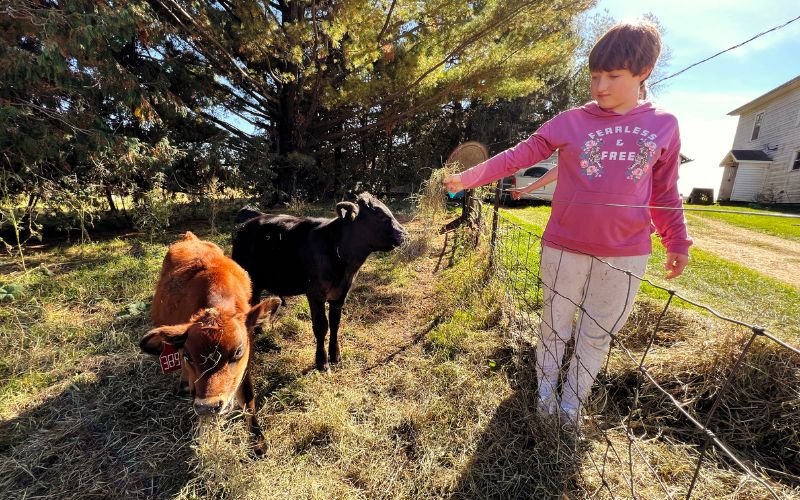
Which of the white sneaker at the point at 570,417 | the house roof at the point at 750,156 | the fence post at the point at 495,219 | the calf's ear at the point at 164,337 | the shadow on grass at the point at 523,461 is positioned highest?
the house roof at the point at 750,156

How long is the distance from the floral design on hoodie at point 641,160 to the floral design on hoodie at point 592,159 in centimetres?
15

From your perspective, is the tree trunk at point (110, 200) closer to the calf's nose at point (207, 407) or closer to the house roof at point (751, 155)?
the calf's nose at point (207, 407)

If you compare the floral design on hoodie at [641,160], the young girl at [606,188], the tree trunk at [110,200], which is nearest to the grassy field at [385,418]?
the young girl at [606,188]

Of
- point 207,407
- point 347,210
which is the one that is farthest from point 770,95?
point 207,407

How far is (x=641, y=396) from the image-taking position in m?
2.88

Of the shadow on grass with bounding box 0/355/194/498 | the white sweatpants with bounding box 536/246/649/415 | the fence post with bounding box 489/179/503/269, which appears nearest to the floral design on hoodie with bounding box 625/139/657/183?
the white sweatpants with bounding box 536/246/649/415

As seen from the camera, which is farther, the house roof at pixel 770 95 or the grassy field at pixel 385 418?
the house roof at pixel 770 95

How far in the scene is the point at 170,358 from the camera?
224 cm

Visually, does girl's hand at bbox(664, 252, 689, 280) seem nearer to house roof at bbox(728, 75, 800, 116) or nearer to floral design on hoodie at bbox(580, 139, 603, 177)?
floral design on hoodie at bbox(580, 139, 603, 177)

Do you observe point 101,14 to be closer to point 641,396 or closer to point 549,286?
point 549,286

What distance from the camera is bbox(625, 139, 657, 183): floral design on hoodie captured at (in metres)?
1.95

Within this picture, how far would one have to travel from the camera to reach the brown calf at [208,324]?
6.84 feet

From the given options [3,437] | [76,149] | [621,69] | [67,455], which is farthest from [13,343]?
[621,69]

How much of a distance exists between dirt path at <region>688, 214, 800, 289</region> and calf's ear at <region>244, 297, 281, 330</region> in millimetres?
8196
